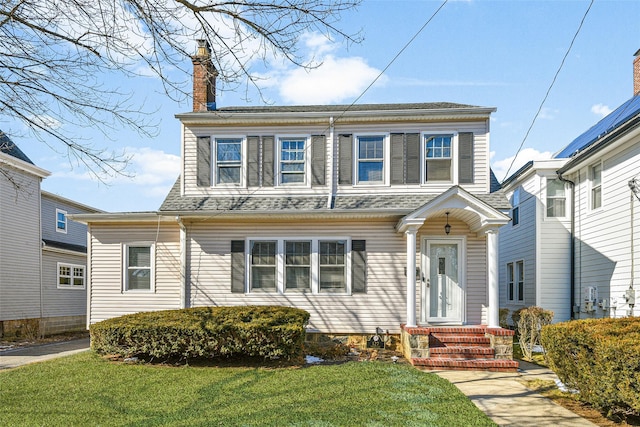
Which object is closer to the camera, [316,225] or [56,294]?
[316,225]

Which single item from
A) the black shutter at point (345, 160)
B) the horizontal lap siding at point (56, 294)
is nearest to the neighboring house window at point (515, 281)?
the black shutter at point (345, 160)

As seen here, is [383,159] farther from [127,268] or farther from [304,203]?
[127,268]

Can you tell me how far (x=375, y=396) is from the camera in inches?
272

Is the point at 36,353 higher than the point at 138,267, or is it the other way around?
the point at 138,267

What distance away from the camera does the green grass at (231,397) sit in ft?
19.4

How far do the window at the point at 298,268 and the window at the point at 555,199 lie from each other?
7.27 m

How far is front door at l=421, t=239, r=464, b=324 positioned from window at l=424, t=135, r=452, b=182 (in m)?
1.60

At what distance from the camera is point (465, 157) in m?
11.6

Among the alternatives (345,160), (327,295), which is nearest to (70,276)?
(327,295)

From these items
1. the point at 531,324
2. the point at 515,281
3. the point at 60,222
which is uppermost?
the point at 60,222

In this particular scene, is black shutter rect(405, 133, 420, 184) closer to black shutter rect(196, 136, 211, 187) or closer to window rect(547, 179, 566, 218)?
window rect(547, 179, 566, 218)

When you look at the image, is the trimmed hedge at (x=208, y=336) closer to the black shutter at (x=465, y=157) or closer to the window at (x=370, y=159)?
the window at (x=370, y=159)

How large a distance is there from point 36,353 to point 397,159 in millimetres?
10300

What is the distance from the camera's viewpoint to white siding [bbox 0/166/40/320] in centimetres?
1623
